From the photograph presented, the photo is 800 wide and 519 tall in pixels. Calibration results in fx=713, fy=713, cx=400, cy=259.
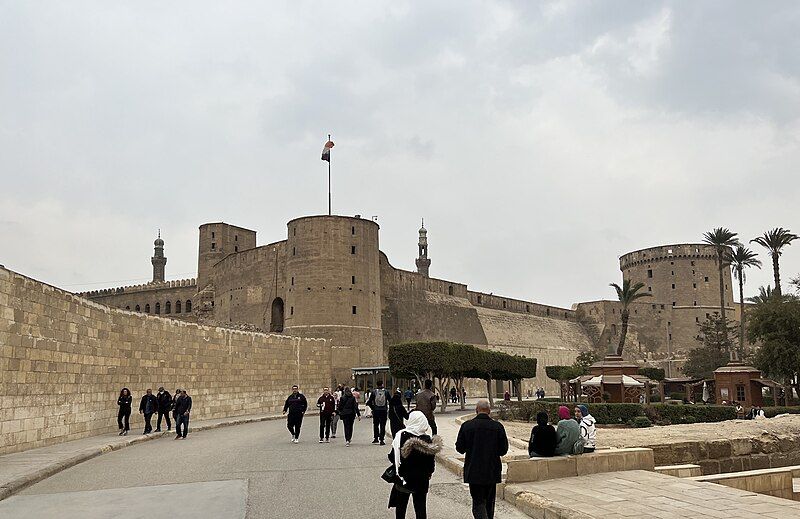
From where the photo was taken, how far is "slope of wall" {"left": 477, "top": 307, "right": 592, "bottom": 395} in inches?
2371

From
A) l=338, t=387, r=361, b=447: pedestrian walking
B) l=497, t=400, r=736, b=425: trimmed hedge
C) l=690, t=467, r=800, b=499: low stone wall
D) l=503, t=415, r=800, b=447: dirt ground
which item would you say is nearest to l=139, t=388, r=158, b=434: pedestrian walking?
l=338, t=387, r=361, b=447: pedestrian walking

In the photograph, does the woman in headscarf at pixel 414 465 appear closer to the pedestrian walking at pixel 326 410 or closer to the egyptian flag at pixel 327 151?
the pedestrian walking at pixel 326 410

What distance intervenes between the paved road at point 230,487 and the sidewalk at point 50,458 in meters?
0.17

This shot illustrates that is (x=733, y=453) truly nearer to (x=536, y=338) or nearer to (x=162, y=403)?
(x=162, y=403)

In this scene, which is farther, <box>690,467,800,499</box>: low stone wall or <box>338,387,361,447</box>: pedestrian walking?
<box>338,387,361,447</box>: pedestrian walking

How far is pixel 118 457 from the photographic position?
491 inches

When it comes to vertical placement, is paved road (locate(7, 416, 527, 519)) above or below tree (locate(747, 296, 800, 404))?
below

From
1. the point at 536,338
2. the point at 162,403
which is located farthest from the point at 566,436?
the point at 536,338

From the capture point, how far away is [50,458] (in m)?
11.3

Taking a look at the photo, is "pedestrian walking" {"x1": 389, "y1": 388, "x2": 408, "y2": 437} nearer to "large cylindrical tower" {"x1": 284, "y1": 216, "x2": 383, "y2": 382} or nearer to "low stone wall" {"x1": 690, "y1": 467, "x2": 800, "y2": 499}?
"low stone wall" {"x1": 690, "y1": 467, "x2": 800, "y2": 499}

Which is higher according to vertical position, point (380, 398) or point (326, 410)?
point (380, 398)

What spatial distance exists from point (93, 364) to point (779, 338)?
29831 mm

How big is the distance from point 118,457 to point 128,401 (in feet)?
12.7

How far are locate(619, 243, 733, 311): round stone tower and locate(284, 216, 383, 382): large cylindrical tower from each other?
44021 millimetres
